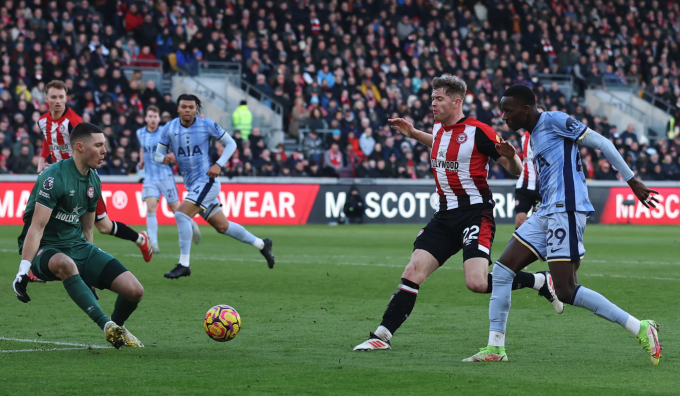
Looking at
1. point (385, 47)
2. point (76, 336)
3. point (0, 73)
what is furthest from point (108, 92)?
point (76, 336)

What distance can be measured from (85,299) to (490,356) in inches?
112

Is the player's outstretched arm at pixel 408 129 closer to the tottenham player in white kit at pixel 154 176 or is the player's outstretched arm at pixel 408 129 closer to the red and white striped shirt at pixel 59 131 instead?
the red and white striped shirt at pixel 59 131

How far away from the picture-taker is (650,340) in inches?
258

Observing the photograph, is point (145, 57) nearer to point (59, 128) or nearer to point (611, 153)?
point (59, 128)

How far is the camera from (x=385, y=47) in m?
34.2

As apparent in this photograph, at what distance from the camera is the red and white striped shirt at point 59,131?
1152 centimetres

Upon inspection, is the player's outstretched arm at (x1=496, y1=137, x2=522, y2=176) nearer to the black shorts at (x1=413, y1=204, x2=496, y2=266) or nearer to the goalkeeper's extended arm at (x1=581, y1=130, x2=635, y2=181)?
the black shorts at (x1=413, y1=204, x2=496, y2=266)

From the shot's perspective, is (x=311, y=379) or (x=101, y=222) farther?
(x=101, y=222)

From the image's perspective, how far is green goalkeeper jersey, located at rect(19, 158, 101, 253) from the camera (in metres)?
7.10

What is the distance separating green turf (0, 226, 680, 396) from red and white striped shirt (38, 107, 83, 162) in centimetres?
163

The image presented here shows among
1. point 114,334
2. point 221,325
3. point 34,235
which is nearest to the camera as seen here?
point 114,334

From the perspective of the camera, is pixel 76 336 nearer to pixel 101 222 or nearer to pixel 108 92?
pixel 101 222

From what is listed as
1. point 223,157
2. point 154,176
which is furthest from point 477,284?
point 154,176

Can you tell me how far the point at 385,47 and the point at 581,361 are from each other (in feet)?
92.5
